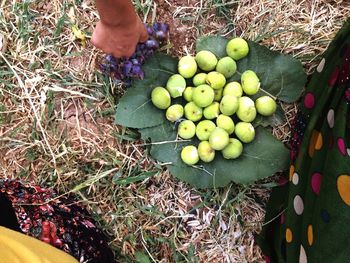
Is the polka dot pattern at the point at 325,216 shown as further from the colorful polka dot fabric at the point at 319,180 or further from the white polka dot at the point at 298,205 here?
the white polka dot at the point at 298,205

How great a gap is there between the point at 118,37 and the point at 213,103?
0.30 metres

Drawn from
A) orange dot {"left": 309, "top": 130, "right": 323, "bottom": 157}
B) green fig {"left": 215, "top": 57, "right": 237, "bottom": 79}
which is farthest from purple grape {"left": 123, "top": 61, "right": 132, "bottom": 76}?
orange dot {"left": 309, "top": 130, "right": 323, "bottom": 157}

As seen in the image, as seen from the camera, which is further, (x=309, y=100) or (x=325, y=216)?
(x=309, y=100)

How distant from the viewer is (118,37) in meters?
1.36

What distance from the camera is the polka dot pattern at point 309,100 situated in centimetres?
143

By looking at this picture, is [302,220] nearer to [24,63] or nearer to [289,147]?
[289,147]

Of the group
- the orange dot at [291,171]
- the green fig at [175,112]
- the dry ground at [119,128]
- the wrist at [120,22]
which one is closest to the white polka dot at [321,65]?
the dry ground at [119,128]

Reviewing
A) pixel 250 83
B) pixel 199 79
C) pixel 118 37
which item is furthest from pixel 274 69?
pixel 118 37

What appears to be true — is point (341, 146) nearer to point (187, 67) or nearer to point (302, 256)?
point (302, 256)

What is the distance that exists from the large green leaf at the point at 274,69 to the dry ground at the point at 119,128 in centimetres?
5

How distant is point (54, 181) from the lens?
1.63 m

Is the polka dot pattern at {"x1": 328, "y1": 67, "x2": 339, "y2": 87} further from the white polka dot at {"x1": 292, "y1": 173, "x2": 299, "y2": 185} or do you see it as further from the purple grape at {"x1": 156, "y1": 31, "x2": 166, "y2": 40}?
the purple grape at {"x1": 156, "y1": 31, "x2": 166, "y2": 40}

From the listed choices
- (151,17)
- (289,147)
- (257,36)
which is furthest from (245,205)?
(151,17)

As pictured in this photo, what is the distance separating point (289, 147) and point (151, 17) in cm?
50
